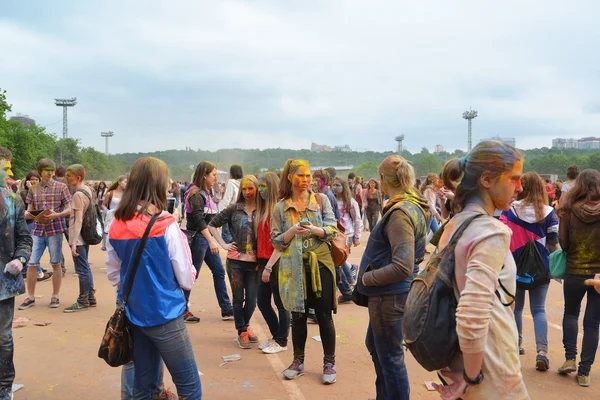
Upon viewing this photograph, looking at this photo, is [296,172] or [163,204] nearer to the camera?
[163,204]

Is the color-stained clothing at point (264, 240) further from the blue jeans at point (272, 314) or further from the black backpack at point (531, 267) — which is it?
the black backpack at point (531, 267)


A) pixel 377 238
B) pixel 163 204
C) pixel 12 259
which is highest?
pixel 163 204

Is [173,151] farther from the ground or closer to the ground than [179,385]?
farther from the ground

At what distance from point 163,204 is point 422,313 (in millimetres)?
1872

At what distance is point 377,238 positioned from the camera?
10.8 feet

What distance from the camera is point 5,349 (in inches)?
143

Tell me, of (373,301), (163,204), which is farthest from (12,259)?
(373,301)

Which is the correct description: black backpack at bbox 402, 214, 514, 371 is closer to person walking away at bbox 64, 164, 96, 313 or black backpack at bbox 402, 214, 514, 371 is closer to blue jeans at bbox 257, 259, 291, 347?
blue jeans at bbox 257, 259, 291, 347

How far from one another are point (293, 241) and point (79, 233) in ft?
13.2

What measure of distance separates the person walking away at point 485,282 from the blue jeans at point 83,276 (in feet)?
20.0

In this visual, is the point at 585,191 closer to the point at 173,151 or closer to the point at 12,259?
the point at 12,259

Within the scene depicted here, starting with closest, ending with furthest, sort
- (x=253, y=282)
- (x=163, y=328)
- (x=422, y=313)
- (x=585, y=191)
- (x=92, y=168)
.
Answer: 1. (x=422, y=313)
2. (x=163, y=328)
3. (x=585, y=191)
4. (x=253, y=282)
5. (x=92, y=168)

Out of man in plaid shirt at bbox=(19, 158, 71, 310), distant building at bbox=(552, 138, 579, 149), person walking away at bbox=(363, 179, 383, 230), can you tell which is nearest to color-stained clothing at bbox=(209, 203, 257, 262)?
man in plaid shirt at bbox=(19, 158, 71, 310)

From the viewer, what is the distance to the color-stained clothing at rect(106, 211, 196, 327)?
9.34 ft
